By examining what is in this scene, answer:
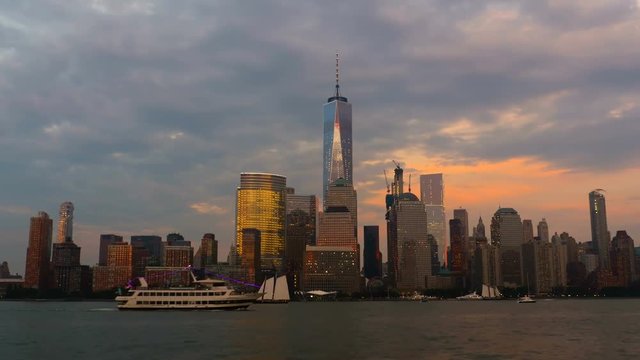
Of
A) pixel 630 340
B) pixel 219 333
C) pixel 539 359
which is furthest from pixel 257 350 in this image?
pixel 630 340

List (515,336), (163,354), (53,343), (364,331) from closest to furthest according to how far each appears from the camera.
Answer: (163,354) < (53,343) < (515,336) < (364,331)

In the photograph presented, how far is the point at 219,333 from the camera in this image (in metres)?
118

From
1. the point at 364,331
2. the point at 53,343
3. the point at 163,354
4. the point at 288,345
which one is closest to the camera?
the point at 163,354

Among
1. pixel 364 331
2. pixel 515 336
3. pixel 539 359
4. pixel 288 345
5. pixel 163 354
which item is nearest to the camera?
pixel 539 359

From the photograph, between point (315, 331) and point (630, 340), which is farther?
point (315, 331)

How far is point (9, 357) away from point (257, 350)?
1294 inches

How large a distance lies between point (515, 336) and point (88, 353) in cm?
7023

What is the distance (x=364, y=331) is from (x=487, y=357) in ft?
165

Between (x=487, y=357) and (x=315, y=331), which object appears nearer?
(x=487, y=357)

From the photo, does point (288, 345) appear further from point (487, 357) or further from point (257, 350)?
point (487, 357)

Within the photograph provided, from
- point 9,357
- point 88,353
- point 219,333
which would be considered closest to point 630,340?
point 219,333

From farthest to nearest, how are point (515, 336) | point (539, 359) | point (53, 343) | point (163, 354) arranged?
1. point (515, 336)
2. point (53, 343)
3. point (163, 354)
4. point (539, 359)

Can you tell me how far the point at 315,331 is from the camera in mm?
130125

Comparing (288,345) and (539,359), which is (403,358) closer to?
(539,359)
